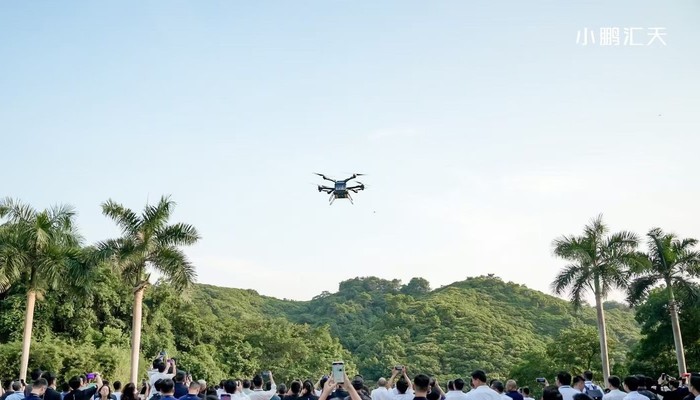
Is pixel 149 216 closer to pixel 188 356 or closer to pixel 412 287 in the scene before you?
pixel 188 356

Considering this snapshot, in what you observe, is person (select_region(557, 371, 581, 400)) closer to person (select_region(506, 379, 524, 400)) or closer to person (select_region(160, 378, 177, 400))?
person (select_region(506, 379, 524, 400))

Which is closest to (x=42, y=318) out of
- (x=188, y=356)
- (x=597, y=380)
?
(x=188, y=356)

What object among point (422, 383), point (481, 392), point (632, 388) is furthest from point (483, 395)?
point (422, 383)

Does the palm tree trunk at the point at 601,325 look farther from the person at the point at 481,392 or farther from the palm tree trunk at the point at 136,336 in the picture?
the person at the point at 481,392

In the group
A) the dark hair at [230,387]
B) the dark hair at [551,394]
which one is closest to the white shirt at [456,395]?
the dark hair at [230,387]

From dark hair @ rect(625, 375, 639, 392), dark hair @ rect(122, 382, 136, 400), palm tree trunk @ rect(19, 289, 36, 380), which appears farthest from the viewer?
palm tree trunk @ rect(19, 289, 36, 380)

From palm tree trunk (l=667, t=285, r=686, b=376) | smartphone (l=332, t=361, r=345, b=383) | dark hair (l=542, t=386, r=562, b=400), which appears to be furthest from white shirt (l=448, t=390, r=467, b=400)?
palm tree trunk (l=667, t=285, r=686, b=376)
